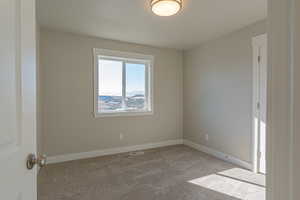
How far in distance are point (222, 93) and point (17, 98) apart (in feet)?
11.2

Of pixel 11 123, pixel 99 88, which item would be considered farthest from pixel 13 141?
pixel 99 88

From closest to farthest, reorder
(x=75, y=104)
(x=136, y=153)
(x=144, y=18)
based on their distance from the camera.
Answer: (x=144, y=18)
(x=75, y=104)
(x=136, y=153)

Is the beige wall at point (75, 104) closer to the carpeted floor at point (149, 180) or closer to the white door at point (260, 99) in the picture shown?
the carpeted floor at point (149, 180)

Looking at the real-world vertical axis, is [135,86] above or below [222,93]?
above

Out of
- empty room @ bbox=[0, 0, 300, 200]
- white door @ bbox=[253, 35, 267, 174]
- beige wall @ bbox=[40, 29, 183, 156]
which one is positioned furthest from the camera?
beige wall @ bbox=[40, 29, 183, 156]

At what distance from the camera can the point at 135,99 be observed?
4086mm

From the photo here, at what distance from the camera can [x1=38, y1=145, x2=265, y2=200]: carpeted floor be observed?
216cm

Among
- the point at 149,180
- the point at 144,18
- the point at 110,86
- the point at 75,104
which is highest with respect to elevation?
the point at 144,18

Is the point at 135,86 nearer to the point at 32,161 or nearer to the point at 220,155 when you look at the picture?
the point at 220,155

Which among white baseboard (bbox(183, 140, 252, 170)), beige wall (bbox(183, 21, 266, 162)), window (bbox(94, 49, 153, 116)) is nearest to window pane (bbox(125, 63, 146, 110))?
window (bbox(94, 49, 153, 116))

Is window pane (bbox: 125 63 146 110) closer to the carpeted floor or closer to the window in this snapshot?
the window

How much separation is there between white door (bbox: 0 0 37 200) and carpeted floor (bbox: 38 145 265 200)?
5.48ft

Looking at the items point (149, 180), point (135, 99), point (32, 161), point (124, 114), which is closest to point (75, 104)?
point (124, 114)

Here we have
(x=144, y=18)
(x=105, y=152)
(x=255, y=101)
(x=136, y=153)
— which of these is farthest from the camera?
(x=136, y=153)
